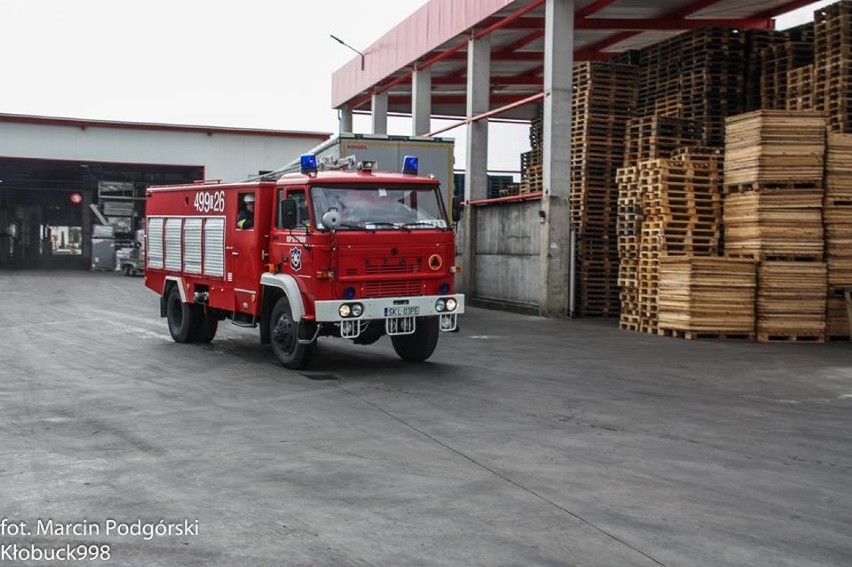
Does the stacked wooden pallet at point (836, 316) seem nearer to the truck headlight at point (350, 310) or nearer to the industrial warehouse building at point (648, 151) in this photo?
the industrial warehouse building at point (648, 151)

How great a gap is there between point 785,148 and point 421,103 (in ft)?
53.8

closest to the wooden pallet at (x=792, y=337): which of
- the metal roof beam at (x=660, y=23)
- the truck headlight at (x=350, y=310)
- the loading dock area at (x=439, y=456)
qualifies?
the loading dock area at (x=439, y=456)

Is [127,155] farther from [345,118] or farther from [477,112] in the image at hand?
[477,112]

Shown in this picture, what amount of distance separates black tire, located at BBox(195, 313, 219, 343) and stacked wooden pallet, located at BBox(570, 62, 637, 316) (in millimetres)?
9926

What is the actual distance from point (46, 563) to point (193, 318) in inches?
434

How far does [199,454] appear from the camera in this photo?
7.66 m

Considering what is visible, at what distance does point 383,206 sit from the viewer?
12.4 metres

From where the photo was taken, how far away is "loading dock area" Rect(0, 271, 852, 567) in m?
5.42

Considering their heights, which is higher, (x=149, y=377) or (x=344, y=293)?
(x=344, y=293)

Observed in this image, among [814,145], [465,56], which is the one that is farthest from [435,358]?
[465,56]

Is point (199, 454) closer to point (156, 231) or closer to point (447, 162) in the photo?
point (156, 231)

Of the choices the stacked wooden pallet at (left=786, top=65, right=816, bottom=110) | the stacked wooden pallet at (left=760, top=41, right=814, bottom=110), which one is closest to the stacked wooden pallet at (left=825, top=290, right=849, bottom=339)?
the stacked wooden pallet at (left=786, top=65, right=816, bottom=110)

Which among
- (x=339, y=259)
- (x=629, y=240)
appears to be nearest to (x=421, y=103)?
(x=629, y=240)

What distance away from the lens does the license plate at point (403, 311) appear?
477 inches
